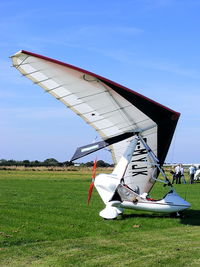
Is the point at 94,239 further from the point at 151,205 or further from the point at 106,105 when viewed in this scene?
the point at 106,105

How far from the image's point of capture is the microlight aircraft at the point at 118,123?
32.3ft

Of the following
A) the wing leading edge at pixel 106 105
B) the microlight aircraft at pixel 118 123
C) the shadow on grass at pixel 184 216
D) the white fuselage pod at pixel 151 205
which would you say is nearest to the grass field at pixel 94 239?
the shadow on grass at pixel 184 216

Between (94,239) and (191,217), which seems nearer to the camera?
(94,239)

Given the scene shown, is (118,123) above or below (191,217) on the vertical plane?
above

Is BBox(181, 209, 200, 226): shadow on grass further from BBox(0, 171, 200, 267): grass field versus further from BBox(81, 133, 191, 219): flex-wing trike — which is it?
BBox(81, 133, 191, 219): flex-wing trike

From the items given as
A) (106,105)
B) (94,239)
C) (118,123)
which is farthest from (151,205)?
(94,239)

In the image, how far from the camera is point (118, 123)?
38.9ft

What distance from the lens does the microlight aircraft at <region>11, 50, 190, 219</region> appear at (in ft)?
32.3

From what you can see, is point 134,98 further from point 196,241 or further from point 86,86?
A: point 196,241

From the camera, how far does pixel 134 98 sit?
10.5 m

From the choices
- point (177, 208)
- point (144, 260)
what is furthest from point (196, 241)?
point (177, 208)

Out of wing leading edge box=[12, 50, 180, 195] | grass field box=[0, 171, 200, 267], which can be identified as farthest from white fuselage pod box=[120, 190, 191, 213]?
wing leading edge box=[12, 50, 180, 195]

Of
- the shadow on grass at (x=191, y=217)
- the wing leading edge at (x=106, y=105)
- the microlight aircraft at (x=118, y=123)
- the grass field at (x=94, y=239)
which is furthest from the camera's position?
the shadow on grass at (x=191, y=217)

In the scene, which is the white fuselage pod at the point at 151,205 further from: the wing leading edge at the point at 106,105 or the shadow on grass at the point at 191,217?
the wing leading edge at the point at 106,105
